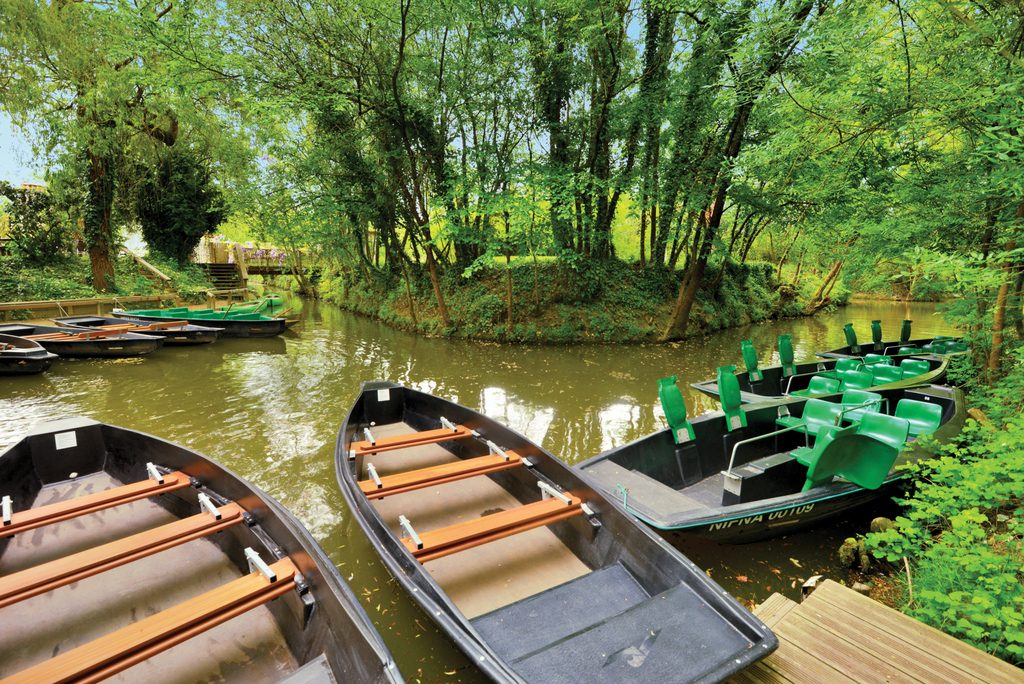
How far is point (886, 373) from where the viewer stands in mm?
7258

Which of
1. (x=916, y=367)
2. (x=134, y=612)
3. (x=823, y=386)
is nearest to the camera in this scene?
(x=134, y=612)

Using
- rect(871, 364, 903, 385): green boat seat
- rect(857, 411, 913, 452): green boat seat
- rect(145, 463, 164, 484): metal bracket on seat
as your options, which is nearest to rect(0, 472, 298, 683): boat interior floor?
rect(145, 463, 164, 484): metal bracket on seat

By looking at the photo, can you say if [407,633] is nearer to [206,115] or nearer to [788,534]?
[788,534]

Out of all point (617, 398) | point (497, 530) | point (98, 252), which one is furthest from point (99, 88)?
point (497, 530)

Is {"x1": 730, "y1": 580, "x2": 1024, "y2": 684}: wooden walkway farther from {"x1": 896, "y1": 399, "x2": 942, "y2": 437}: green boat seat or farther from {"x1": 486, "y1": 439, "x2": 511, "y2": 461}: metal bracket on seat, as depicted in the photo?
{"x1": 896, "y1": 399, "x2": 942, "y2": 437}: green boat seat

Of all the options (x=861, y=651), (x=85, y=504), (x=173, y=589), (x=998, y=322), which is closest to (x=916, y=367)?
(x=998, y=322)

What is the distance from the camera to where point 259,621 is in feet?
8.45

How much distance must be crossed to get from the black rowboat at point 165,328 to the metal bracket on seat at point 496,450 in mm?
11501

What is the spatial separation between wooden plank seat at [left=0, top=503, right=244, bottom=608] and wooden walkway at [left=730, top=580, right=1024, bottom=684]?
3.26 metres

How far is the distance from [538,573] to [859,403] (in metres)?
4.60

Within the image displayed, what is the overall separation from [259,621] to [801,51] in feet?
36.9

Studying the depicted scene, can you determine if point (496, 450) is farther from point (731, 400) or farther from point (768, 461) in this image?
point (731, 400)

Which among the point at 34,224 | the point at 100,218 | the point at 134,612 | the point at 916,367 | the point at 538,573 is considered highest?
the point at 100,218

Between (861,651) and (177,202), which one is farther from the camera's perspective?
(177,202)
